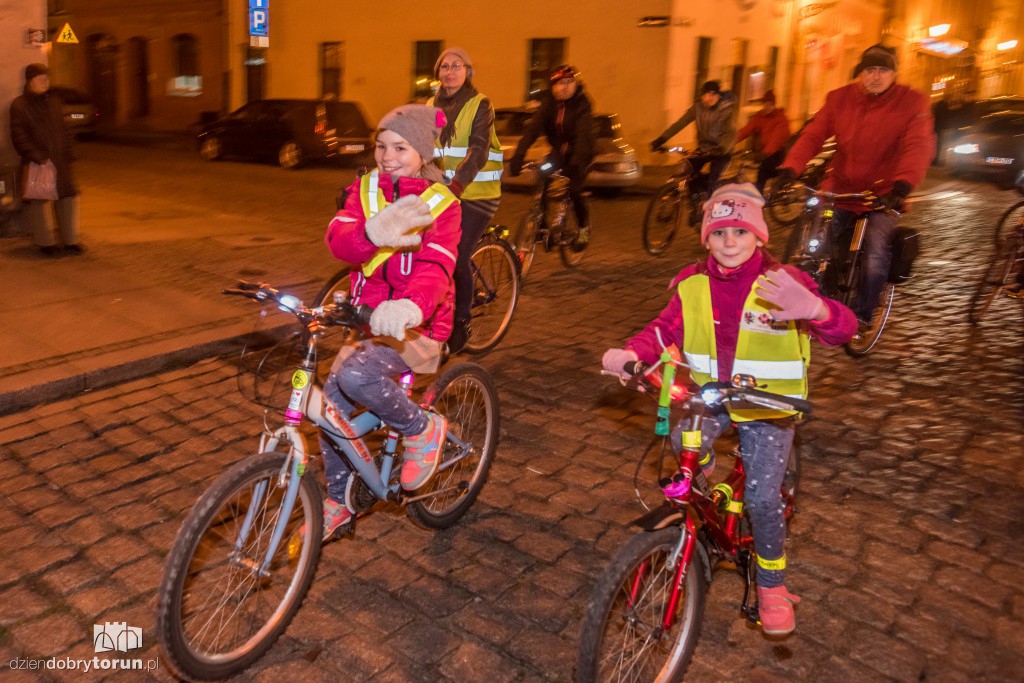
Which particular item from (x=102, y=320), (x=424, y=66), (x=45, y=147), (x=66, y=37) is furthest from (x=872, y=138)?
(x=424, y=66)

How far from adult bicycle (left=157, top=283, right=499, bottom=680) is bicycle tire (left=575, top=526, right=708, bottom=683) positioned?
1104 millimetres

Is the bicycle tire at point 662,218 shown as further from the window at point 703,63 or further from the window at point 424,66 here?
the window at point 424,66

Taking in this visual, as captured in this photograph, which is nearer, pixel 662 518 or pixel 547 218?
pixel 662 518

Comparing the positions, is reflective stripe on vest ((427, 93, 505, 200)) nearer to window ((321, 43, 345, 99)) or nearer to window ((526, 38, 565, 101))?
window ((526, 38, 565, 101))

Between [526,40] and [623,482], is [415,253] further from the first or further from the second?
[526,40]

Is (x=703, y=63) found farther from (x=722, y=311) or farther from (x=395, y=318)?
(x=395, y=318)

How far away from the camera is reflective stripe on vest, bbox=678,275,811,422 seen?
122 inches

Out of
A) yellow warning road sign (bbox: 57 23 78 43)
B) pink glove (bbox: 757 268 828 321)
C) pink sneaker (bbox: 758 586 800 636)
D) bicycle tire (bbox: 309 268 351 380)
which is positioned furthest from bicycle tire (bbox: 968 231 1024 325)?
yellow warning road sign (bbox: 57 23 78 43)

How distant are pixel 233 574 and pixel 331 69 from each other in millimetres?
25039

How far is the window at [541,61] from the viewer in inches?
882

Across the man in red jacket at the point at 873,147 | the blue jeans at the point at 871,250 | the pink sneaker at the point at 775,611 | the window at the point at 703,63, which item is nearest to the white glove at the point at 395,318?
the pink sneaker at the point at 775,611

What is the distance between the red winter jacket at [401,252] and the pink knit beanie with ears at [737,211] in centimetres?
99

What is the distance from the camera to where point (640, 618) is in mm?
2922

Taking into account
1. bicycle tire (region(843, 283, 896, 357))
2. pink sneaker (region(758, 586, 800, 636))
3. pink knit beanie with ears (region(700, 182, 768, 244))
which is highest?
pink knit beanie with ears (region(700, 182, 768, 244))
